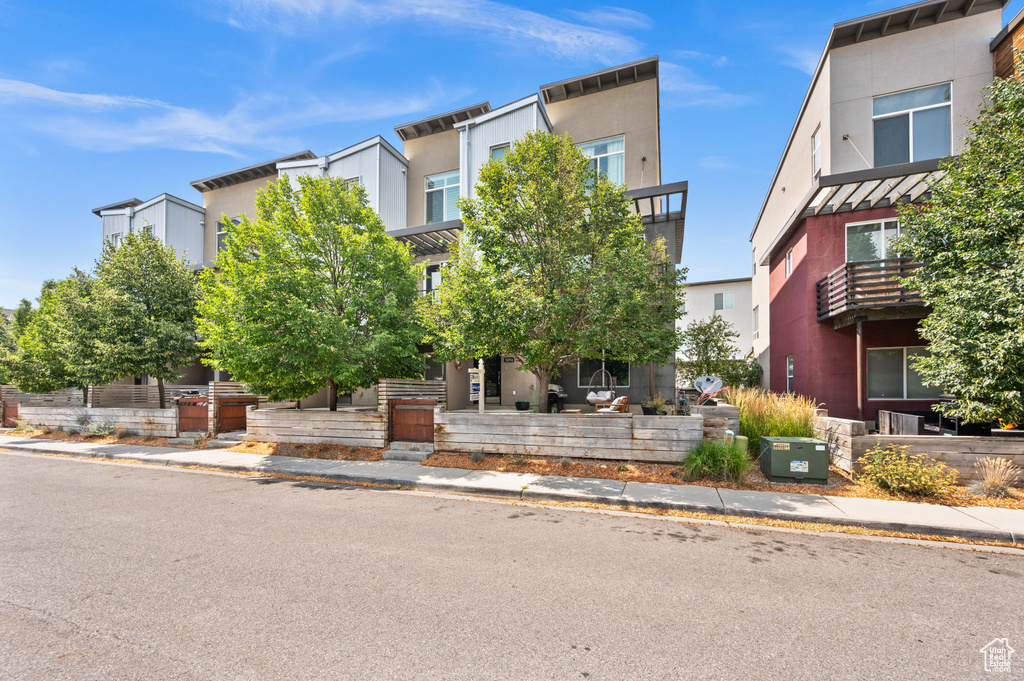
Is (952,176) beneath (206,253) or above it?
beneath

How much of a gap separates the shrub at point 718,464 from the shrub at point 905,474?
2.01 m

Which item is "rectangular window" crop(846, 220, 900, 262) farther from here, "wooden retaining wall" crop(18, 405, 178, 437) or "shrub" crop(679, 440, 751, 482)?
"wooden retaining wall" crop(18, 405, 178, 437)

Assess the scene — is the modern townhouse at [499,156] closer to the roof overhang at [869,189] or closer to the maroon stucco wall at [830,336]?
the roof overhang at [869,189]

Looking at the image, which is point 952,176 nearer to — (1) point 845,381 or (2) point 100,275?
(1) point 845,381

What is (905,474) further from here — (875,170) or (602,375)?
(875,170)

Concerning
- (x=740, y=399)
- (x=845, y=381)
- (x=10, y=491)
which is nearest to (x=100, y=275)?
(x=10, y=491)

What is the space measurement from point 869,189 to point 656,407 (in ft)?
32.9

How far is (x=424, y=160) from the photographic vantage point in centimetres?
2175

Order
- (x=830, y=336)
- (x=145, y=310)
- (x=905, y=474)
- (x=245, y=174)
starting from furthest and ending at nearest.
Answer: (x=245, y=174) → (x=145, y=310) → (x=830, y=336) → (x=905, y=474)

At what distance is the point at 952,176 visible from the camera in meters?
9.08

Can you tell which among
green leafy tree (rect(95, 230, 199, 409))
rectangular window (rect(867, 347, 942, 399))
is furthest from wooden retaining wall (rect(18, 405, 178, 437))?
rectangular window (rect(867, 347, 942, 399))

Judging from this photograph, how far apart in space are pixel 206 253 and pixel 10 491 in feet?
75.0

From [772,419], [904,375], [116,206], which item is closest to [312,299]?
[772,419]

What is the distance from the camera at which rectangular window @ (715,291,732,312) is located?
3391 cm
